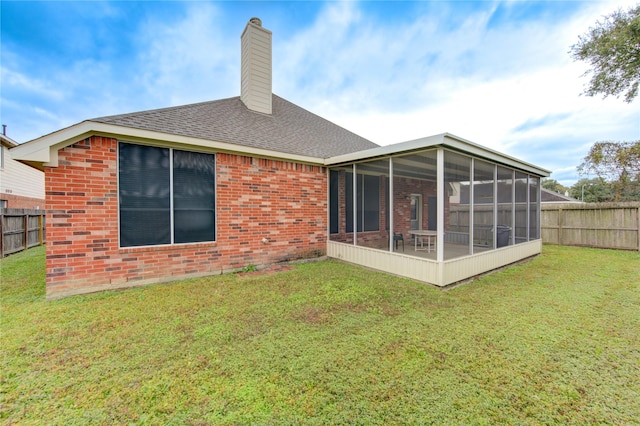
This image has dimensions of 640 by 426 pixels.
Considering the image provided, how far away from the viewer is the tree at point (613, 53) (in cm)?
978

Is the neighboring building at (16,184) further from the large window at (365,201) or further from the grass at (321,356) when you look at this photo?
the large window at (365,201)

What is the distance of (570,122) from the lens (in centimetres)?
1739

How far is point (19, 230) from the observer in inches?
374

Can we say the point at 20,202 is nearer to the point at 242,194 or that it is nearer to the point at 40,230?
the point at 40,230

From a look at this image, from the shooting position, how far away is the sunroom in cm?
534

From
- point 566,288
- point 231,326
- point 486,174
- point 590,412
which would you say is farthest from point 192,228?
point 486,174

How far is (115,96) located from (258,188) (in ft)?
44.7

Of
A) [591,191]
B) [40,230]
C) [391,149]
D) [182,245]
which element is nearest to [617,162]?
Answer: [391,149]

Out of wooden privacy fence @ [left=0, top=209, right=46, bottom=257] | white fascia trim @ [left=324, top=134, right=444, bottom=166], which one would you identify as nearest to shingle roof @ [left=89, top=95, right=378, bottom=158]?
white fascia trim @ [left=324, top=134, right=444, bottom=166]

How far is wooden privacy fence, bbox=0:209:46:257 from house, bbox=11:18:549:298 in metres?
7.36

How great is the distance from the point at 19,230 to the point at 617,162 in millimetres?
29469

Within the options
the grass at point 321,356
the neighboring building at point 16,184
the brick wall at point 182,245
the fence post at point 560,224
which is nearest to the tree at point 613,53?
the fence post at point 560,224

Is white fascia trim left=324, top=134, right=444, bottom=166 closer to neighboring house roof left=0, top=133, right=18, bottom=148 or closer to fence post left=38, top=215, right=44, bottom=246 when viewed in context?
Answer: fence post left=38, top=215, right=44, bottom=246

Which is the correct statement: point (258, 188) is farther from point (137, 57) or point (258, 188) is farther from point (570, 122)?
point (570, 122)
